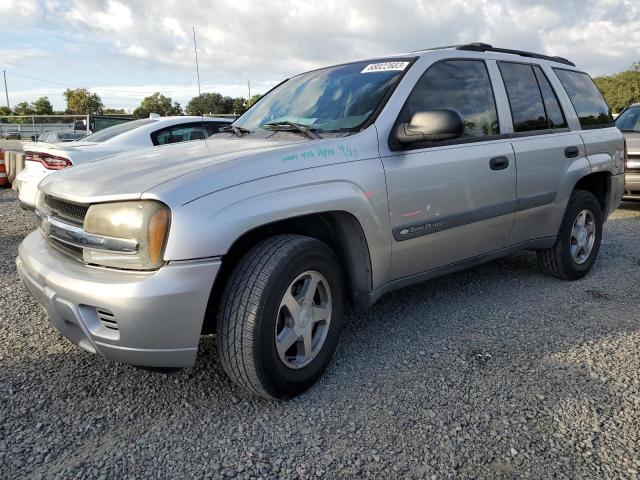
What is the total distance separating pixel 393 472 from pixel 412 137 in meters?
1.71

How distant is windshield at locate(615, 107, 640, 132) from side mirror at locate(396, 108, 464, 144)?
23.2 feet

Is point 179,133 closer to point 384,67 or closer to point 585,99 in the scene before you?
point 384,67

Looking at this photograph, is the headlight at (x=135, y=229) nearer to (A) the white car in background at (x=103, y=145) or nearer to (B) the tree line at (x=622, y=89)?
(A) the white car in background at (x=103, y=145)

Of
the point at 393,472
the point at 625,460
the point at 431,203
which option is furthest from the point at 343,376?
the point at 625,460

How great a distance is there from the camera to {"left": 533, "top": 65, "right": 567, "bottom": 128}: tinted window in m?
4.02

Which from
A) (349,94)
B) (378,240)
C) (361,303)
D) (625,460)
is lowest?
(625,460)

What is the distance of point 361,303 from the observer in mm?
2877

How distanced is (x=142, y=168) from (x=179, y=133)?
468cm

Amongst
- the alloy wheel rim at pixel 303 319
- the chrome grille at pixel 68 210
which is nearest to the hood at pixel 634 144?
the alloy wheel rim at pixel 303 319

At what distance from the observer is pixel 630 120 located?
28.2ft

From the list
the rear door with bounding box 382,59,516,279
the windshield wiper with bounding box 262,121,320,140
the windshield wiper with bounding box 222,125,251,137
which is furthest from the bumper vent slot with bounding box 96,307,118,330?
the windshield wiper with bounding box 222,125,251,137

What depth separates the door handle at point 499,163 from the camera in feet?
11.1

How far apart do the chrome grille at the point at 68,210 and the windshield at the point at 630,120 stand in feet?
28.4

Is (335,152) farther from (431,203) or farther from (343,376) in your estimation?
(343,376)
